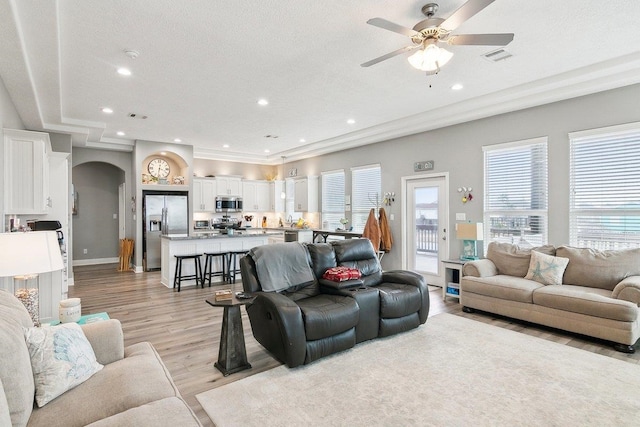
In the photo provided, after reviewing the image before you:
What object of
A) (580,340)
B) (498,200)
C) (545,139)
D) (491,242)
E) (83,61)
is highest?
(83,61)

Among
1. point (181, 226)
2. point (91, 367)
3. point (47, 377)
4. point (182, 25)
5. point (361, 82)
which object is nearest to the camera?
point (47, 377)

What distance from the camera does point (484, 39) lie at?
103 inches

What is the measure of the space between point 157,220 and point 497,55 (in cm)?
749

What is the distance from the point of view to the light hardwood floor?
295 centimetres

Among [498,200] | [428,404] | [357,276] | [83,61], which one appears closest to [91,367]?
Result: [428,404]

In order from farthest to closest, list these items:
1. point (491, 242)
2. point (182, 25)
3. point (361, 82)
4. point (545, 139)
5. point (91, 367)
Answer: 1. point (491, 242)
2. point (545, 139)
3. point (361, 82)
4. point (182, 25)
5. point (91, 367)

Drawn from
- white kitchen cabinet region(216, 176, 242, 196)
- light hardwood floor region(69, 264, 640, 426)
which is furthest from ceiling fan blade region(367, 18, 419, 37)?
white kitchen cabinet region(216, 176, 242, 196)

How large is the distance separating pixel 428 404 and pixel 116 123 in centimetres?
669

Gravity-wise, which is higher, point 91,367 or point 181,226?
point 181,226

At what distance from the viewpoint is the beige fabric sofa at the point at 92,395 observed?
1.39 metres

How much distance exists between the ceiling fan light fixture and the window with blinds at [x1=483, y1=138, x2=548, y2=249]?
2.91 metres

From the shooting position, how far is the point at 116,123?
6277mm

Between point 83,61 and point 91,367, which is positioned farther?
point 83,61

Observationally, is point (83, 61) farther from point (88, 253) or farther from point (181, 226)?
point (88, 253)
